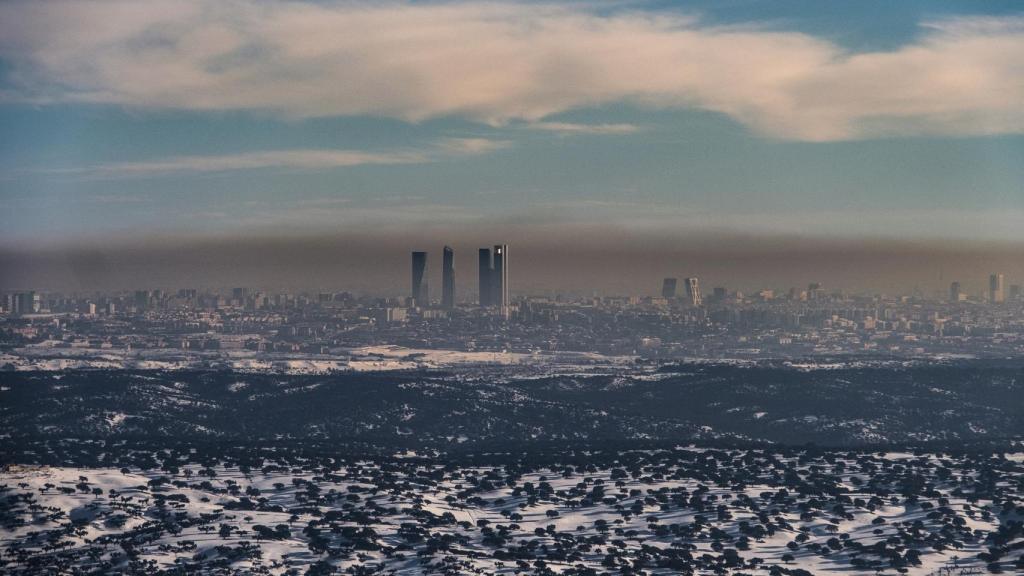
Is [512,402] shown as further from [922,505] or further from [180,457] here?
[922,505]

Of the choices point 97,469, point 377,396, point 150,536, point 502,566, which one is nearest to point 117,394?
point 377,396

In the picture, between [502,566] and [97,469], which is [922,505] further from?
[97,469]

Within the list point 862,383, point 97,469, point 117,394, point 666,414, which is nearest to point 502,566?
point 97,469

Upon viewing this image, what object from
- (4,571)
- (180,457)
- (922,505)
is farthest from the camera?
(180,457)

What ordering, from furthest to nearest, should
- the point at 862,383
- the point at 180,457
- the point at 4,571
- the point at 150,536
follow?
1. the point at 862,383
2. the point at 180,457
3. the point at 150,536
4. the point at 4,571

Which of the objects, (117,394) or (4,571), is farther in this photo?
(117,394)

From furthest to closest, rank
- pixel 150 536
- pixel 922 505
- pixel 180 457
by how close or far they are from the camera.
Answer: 1. pixel 180 457
2. pixel 922 505
3. pixel 150 536
